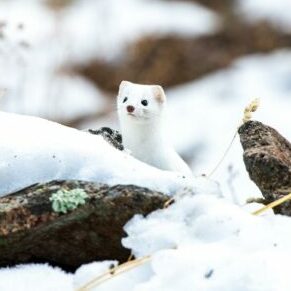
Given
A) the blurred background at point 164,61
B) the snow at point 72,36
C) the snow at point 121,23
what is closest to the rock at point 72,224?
the blurred background at point 164,61

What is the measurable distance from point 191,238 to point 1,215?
424 mm

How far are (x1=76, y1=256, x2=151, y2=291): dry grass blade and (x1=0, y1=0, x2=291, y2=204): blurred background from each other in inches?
186

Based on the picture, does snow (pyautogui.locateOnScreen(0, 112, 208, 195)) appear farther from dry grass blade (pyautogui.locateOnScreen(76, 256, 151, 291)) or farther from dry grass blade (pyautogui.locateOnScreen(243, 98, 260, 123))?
dry grass blade (pyautogui.locateOnScreen(243, 98, 260, 123))

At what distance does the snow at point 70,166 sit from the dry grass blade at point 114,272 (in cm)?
21

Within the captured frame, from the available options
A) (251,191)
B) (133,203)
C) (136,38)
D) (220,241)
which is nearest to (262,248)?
(220,241)

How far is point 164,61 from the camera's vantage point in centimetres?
770

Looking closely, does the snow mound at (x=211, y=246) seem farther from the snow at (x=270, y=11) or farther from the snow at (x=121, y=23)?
the snow at (x=270, y=11)

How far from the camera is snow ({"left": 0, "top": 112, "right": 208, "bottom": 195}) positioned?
1923 millimetres

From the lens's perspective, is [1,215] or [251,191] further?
[251,191]

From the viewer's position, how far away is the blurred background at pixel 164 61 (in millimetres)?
6934

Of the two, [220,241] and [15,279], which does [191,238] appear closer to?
[220,241]

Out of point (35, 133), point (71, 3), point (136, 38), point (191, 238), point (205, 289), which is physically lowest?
point (205, 289)

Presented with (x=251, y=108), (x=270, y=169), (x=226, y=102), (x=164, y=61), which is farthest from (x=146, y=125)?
(x=164, y=61)

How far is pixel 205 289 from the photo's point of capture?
169 cm
